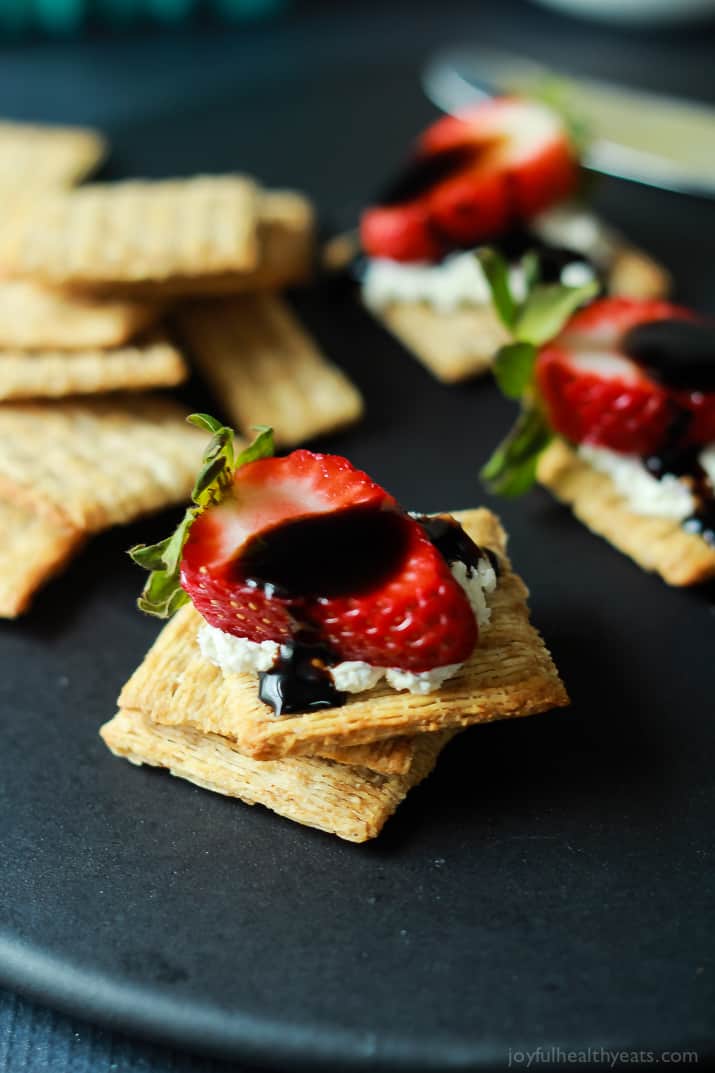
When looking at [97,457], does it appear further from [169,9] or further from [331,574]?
[169,9]

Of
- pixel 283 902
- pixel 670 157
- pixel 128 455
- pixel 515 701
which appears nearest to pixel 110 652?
pixel 128 455

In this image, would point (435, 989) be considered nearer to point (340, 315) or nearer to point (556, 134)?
point (340, 315)

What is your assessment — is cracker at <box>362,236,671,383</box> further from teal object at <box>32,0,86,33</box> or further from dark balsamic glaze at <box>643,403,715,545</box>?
teal object at <box>32,0,86,33</box>

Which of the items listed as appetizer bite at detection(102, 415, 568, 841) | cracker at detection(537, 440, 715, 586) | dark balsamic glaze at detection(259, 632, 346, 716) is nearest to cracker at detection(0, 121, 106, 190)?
cracker at detection(537, 440, 715, 586)

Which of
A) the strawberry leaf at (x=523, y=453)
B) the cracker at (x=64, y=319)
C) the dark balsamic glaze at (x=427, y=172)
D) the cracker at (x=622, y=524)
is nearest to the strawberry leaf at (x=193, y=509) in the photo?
the strawberry leaf at (x=523, y=453)

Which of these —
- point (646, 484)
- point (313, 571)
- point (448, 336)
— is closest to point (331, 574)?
point (313, 571)
